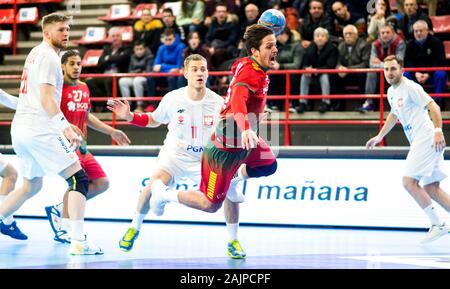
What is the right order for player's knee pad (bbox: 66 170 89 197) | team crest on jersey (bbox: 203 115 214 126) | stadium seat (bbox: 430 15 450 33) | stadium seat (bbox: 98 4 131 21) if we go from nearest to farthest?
player's knee pad (bbox: 66 170 89 197), team crest on jersey (bbox: 203 115 214 126), stadium seat (bbox: 430 15 450 33), stadium seat (bbox: 98 4 131 21)

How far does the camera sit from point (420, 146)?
9.89 meters

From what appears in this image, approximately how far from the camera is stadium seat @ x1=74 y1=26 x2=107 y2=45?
1786cm

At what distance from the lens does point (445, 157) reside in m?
11.5

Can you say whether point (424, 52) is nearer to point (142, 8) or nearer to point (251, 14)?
point (251, 14)

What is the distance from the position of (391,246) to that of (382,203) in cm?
220

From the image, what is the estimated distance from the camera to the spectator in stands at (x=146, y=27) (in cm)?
1614

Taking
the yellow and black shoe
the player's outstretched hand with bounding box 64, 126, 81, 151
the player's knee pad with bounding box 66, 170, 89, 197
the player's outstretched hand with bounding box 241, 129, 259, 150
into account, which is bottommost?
the yellow and black shoe

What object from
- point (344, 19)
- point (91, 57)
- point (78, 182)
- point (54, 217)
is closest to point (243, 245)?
point (78, 182)

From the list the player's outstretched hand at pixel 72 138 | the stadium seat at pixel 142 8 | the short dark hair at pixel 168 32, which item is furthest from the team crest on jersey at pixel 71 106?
the stadium seat at pixel 142 8

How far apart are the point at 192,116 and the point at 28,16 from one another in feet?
36.5

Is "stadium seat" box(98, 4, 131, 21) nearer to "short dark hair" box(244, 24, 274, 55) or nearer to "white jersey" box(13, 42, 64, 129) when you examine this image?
"white jersey" box(13, 42, 64, 129)

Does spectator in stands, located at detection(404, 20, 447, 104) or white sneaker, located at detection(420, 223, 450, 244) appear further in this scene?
spectator in stands, located at detection(404, 20, 447, 104)

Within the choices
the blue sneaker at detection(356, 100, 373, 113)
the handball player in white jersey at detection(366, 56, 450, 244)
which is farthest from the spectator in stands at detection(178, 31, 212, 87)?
the handball player in white jersey at detection(366, 56, 450, 244)

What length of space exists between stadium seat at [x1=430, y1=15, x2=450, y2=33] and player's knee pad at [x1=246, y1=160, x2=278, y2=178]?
7648 millimetres
